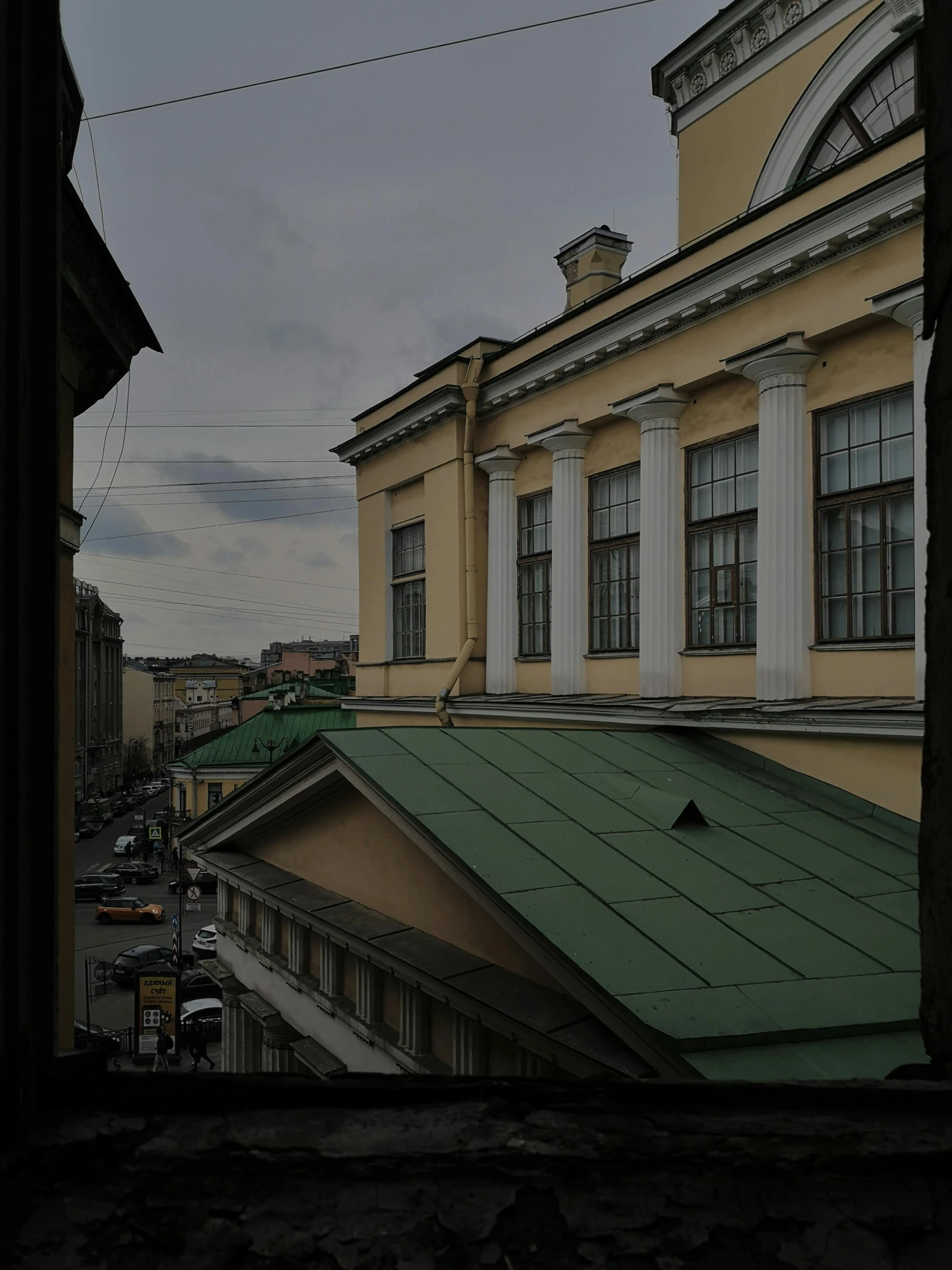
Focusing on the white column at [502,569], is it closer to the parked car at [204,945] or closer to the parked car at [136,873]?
the parked car at [204,945]

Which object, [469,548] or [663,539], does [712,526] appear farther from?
[469,548]

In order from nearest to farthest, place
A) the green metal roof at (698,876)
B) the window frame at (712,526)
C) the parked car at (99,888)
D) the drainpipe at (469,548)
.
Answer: the green metal roof at (698,876) → the window frame at (712,526) → the drainpipe at (469,548) → the parked car at (99,888)

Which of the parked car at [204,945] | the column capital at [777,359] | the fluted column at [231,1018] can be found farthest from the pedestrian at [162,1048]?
the column capital at [777,359]

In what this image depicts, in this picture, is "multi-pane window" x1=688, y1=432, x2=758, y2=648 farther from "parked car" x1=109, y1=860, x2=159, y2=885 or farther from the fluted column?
"parked car" x1=109, y1=860, x2=159, y2=885

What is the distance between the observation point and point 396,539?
55.3 ft

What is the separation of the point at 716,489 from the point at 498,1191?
32.8ft

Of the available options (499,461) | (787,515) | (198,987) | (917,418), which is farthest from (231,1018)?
(198,987)

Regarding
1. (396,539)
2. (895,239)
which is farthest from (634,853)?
(396,539)

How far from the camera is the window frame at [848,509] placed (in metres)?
8.65

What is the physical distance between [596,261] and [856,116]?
4.45 meters

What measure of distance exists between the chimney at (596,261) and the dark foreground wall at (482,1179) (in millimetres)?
14420

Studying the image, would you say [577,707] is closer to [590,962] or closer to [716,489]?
[716,489]

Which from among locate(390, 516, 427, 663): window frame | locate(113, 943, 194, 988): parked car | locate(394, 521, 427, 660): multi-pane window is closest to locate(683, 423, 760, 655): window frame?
locate(390, 516, 427, 663): window frame

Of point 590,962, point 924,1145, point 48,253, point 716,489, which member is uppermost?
point 716,489
